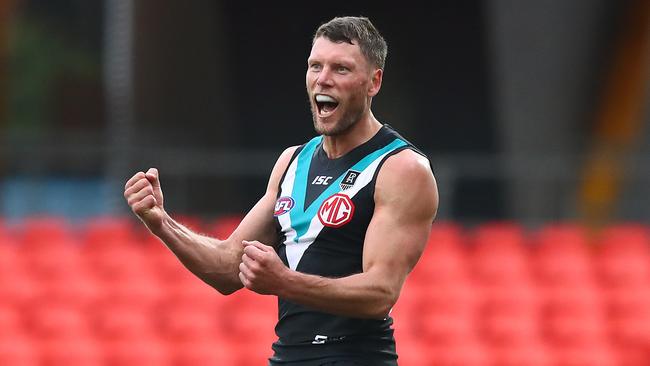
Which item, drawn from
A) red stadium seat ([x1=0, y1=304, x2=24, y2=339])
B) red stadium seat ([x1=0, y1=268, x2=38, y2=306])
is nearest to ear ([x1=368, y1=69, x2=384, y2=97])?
red stadium seat ([x1=0, y1=304, x2=24, y2=339])

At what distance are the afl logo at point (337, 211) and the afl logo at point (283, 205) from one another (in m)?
0.20

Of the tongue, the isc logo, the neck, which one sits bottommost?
the isc logo

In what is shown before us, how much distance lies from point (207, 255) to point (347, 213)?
2.23 ft

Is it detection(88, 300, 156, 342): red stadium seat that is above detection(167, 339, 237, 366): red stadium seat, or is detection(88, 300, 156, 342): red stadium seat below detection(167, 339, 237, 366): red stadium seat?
above

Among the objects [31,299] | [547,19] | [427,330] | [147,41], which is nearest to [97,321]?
[31,299]

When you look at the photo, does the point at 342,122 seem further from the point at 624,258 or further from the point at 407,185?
the point at 624,258

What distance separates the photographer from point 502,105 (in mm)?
13734

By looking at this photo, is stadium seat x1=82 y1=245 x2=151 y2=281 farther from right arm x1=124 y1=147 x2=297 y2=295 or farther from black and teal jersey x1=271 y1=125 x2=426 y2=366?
black and teal jersey x1=271 y1=125 x2=426 y2=366

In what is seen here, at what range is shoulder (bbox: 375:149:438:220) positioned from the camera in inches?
181

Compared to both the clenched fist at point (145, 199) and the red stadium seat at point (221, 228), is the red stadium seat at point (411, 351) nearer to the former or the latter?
the red stadium seat at point (221, 228)

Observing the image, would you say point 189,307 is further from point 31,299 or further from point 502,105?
point 502,105

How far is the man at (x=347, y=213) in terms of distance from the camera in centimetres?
451

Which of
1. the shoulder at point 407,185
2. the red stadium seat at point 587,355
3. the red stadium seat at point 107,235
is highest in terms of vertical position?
the red stadium seat at point 107,235

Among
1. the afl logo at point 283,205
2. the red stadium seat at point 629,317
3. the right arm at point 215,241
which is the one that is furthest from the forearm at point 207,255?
the red stadium seat at point 629,317
